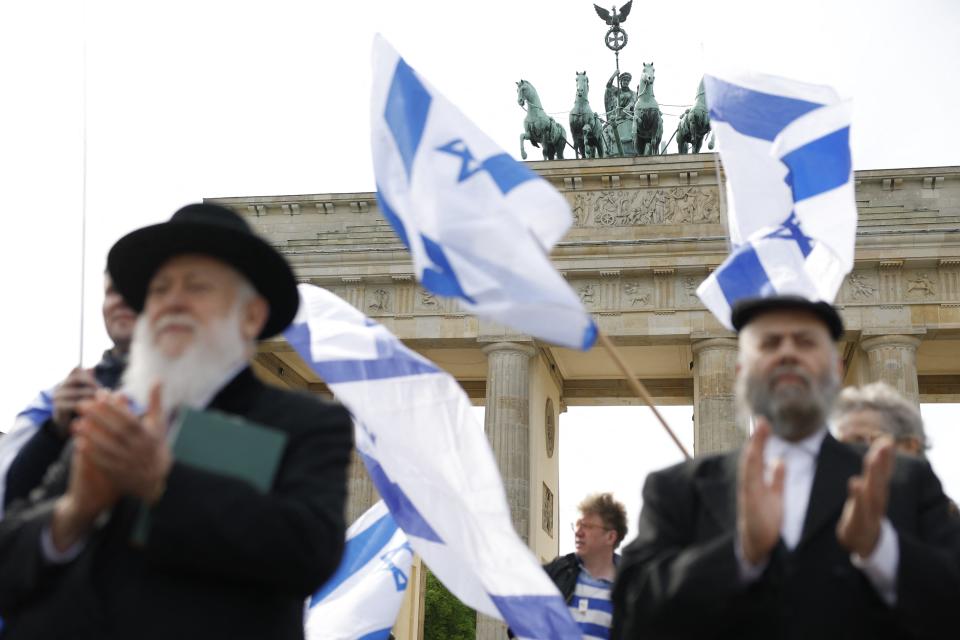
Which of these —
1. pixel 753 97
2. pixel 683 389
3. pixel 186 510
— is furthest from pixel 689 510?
pixel 683 389

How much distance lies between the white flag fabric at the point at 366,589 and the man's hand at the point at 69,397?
4.85 m

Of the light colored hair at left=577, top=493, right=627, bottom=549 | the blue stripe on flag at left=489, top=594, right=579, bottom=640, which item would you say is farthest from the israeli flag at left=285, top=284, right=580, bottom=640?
the light colored hair at left=577, top=493, right=627, bottom=549

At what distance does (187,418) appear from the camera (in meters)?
2.61

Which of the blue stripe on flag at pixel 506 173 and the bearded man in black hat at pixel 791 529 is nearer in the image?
the bearded man in black hat at pixel 791 529

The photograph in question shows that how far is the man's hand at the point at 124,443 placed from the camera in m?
2.41

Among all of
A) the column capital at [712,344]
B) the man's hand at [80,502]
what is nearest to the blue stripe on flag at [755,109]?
the man's hand at [80,502]

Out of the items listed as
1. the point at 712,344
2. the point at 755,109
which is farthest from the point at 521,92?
the point at 755,109

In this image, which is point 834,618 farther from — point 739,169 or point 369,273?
point 369,273

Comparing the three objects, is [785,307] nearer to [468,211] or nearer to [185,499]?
[185,499]

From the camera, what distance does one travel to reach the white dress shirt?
283 centimetres

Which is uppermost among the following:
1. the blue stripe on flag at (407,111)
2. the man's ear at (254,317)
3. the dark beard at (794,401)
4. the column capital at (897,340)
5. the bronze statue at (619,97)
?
the bronze statue at (619,97)

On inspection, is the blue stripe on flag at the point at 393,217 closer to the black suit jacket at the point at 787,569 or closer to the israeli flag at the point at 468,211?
the israeli flag at the point at 468,211

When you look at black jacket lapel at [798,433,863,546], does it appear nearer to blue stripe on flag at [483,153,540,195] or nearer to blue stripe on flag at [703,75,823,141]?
blue stripe on flag at [483,153,540,195]

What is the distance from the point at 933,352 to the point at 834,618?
3184 centimetres
